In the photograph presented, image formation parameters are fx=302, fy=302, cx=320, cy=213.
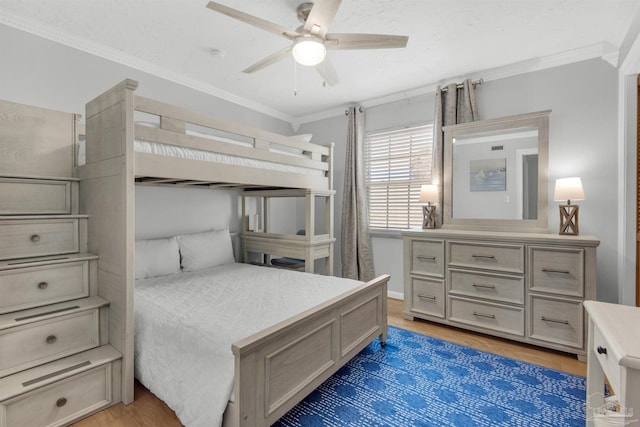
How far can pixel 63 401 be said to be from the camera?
61.7 inches

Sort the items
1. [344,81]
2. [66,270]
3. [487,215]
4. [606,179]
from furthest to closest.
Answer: [344,81]
[487,215]
[606,179]
[66,270]

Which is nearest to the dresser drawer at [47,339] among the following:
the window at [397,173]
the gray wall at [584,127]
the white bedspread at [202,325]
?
the white bedspread at [202,325]

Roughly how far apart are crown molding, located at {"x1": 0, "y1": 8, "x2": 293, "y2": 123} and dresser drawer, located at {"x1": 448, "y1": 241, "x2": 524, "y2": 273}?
10.1 ft

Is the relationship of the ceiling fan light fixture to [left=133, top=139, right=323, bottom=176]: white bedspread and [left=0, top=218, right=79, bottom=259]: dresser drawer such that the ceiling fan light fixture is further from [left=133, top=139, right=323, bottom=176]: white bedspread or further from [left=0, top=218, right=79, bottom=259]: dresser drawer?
[left=0, top=218, right=79, bottom=259]: dresser drawer

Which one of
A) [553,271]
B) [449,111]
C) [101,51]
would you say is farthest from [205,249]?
[553,271]

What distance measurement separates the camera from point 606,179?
260cm

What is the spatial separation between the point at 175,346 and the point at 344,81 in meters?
2.96

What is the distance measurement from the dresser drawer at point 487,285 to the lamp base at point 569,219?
576mm

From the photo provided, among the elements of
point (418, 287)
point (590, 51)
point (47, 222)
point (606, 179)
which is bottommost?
point (418, 287)

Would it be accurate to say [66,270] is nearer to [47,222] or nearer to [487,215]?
[47,222]

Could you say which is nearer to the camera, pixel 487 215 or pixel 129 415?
pixel 129 415

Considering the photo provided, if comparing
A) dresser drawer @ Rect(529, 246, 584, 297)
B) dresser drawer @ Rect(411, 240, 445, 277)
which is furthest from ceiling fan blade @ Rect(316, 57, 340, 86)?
dresser drawer @ Rect(529, 246, 584, 297)

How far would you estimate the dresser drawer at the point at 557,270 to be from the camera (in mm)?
2311

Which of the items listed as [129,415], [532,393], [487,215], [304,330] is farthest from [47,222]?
[487,215]
